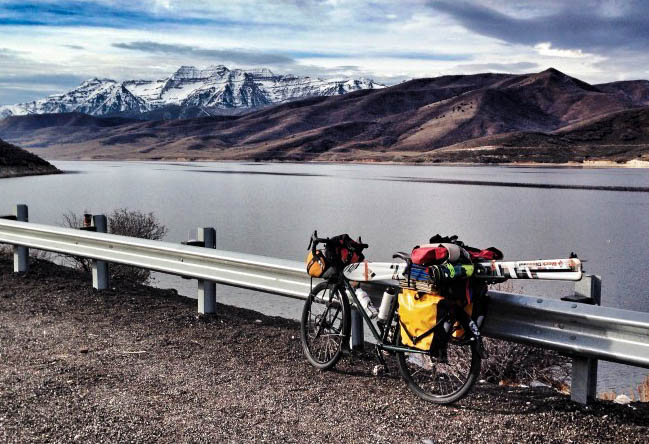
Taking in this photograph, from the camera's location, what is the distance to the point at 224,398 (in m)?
4.63

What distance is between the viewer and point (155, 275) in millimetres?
14109

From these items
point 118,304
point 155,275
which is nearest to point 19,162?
point 155,275

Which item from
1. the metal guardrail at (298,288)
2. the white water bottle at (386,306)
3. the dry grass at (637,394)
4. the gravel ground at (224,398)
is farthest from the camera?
the dry grass at (637,394)

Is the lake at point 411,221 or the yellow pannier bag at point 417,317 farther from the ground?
the yellow pannier bag at point 417,317

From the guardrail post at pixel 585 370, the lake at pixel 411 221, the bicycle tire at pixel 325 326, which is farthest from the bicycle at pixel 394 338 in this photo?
the lake at pixel 411 221

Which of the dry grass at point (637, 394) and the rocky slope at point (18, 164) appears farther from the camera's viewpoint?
the rocky slope at point (18, 164)

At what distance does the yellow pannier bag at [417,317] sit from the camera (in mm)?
4332

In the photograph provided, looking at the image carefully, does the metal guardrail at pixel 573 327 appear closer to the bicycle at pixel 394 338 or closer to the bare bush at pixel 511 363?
the bicycle at pixel 394 338

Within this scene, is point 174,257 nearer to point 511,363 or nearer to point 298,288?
point 298,288

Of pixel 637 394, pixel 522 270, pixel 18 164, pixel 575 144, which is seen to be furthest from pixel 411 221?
pixel 575 144

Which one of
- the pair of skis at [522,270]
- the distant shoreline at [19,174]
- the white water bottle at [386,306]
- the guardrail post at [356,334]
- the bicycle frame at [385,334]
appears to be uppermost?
the pair of skis at [522,270]

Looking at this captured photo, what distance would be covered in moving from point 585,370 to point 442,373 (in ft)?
3.57

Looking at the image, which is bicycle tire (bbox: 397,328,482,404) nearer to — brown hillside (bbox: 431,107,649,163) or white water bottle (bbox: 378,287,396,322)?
white water bottle (bbox: 378,287,396,322)

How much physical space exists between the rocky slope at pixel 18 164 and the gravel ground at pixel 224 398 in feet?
235
